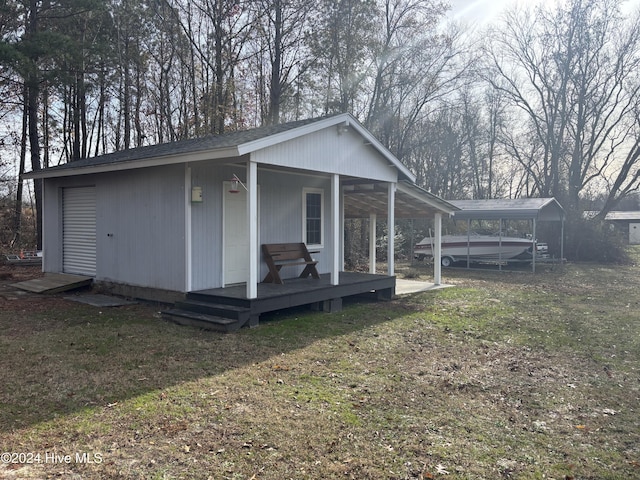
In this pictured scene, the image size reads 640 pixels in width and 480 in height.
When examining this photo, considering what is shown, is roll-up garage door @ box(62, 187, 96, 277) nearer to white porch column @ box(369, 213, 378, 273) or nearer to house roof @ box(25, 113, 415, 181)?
house roof @ box(25, 113, 415, 181)

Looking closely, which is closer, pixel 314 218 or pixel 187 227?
pixel 187 227

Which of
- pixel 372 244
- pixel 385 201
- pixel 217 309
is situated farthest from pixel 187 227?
pixel 372 244

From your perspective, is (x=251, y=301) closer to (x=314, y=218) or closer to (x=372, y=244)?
(x=314, y=218)

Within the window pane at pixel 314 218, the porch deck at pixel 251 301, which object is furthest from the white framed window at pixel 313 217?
the porch deck at pixel 251 301

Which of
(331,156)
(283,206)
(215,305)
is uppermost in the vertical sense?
(331,156)

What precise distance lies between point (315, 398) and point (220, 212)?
4.97 m

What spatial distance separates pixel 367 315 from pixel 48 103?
58.7 ft

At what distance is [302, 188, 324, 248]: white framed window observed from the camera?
10.7 metres

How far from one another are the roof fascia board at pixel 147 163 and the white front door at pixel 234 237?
4.41 ft

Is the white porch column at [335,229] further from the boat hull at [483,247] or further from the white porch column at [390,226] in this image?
the boat hull at [483,247]

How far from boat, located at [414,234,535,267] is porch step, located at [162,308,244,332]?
13.1 metres

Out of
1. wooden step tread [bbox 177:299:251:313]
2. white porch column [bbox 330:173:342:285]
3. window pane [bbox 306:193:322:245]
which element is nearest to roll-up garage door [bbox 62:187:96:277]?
wooden step tread [bbox 177:299:251:313]

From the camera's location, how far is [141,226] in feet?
29.0

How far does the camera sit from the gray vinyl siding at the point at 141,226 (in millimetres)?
8234
